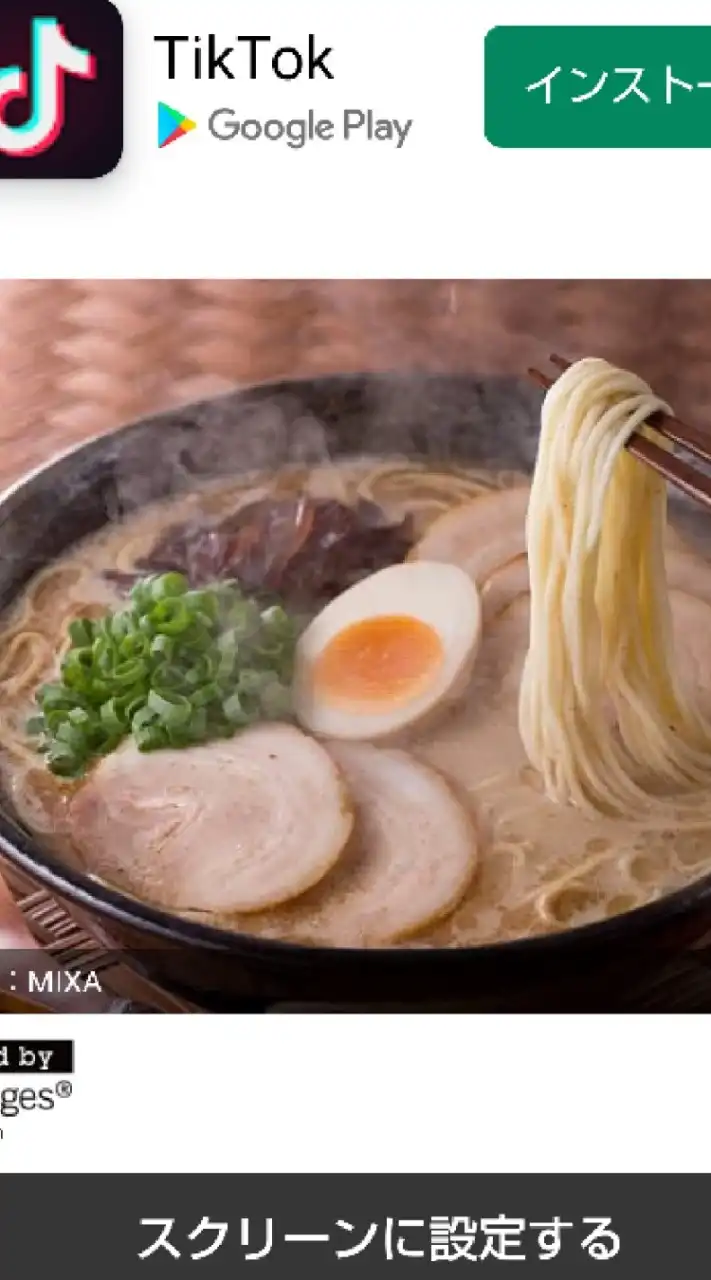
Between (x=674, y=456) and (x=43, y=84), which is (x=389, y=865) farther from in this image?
→ (x=43, y=84)

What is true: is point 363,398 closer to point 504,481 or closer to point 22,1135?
point 504,481

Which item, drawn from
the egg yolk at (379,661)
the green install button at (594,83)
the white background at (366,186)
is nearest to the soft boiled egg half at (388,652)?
the egg yolk at (379,661)

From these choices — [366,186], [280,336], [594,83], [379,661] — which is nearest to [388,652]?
[379,661]

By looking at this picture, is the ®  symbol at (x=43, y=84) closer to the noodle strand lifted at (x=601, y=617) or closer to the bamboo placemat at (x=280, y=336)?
the bamboo placemat at (x=280, y=336)

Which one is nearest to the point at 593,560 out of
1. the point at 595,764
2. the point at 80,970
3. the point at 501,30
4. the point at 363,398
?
the point at 595,764
